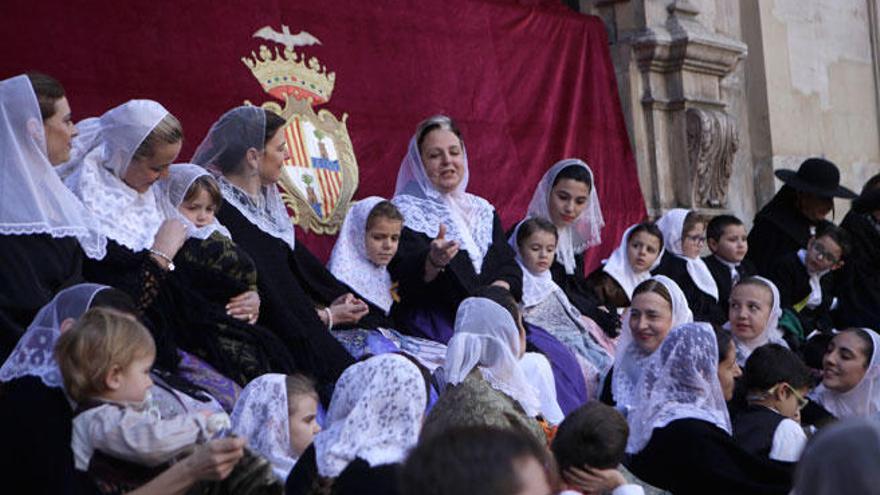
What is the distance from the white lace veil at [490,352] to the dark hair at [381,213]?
49.2 inches

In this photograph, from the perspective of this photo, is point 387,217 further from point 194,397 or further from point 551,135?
point 551,135

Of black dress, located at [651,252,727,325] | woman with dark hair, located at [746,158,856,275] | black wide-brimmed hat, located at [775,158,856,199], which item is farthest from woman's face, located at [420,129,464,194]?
black wide-brimmed hat, located at [775,158,856,199]

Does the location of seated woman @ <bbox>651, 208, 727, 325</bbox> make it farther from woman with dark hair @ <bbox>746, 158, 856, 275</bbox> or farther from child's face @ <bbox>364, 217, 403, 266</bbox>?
child's face @ <bbox>364, 217, 403, 266</bbox>

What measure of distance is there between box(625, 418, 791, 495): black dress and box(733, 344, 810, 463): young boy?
0.19 m

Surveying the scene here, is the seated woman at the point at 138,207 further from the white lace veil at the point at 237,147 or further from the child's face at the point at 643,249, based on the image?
the child's face at the point at 643,249

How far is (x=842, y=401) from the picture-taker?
705 centimetres

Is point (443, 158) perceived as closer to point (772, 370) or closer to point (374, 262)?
point (374, 262)

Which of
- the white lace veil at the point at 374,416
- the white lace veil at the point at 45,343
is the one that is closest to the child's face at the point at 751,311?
the white lace veil at the point at 374,416

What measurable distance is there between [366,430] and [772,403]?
7.79 feet

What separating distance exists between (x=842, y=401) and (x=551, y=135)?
11.3 ft

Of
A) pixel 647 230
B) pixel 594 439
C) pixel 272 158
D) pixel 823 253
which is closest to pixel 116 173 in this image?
pixel 272 158

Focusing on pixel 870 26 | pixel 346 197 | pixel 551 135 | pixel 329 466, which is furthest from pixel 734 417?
pixel 870 26

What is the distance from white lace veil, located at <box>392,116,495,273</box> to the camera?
297 inches

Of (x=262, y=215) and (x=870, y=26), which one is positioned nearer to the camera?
(x=262, y=215)
